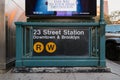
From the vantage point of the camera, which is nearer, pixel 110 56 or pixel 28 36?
pixel 28 36

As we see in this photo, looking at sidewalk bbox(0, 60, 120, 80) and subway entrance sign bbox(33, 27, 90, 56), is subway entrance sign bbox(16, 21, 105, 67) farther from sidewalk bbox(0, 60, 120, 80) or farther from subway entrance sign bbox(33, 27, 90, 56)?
sidewalk bbox(0, 60, 120, 80)

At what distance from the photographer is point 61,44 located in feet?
33.9

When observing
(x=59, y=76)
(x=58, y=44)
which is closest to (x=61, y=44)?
(x=58, y=44)

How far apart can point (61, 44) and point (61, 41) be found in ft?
0.31

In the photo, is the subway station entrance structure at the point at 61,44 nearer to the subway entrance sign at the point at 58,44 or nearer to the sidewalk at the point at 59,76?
the subway entrance sign at the point at 58,44

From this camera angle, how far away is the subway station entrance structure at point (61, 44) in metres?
10.2

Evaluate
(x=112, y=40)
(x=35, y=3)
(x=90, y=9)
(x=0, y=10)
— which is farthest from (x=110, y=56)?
(x=0, y=10)

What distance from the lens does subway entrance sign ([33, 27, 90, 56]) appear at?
33.7 ft

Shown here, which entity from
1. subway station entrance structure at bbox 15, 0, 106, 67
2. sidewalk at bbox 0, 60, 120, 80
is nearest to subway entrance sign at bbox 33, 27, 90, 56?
subway station entrance structure at bbox 15, 0, 106, 67

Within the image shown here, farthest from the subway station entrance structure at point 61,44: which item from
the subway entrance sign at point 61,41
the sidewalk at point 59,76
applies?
the sidewalk at point 59,76

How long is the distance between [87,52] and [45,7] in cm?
210

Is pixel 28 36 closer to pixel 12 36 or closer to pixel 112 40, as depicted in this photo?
pixel 12 36

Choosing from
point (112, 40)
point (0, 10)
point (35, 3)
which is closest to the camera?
point (0, 10)

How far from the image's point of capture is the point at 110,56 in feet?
52.6
